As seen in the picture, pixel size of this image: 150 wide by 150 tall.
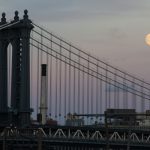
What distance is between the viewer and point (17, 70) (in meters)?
98.1

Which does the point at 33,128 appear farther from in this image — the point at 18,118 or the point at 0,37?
the point at 0,37

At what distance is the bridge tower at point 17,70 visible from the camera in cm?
9450

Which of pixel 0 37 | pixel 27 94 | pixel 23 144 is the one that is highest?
pixel 0 37

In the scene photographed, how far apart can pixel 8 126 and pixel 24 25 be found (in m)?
14.3

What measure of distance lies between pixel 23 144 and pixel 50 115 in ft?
20.0

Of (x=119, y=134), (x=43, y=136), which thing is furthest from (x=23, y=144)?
(x=119, y=134)

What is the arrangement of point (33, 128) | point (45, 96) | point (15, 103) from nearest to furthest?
point (33, 128) < point (15, 103) < point (45, 96)

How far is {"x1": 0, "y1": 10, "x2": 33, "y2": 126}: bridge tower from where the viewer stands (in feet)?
310

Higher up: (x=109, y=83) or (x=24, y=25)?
(x=24, y=25)

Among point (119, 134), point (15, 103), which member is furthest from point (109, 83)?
point (15, 103)

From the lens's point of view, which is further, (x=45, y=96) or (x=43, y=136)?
(x=45, y=96)

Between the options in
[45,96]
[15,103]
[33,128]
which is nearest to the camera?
[33,128]

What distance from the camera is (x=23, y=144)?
311 ft

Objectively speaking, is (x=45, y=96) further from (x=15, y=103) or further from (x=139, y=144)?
(x=139, y=144)
